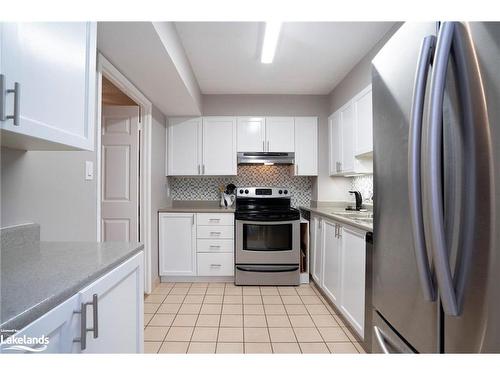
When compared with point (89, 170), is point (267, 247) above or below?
below

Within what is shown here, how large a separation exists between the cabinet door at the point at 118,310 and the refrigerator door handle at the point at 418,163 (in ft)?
3.03

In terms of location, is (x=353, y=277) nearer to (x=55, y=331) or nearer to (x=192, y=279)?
(x=55, y=331)

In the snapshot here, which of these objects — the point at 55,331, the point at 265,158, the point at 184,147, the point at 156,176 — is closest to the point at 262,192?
the point at 265,158

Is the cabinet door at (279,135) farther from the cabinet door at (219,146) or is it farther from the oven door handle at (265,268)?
the oven door handle at (265,268)

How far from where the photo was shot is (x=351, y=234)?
1886 mm

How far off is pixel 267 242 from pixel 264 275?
38 centimetres

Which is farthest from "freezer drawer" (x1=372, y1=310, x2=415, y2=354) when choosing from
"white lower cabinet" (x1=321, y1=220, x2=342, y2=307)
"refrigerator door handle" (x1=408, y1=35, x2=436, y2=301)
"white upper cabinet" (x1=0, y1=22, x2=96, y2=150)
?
"white upper cabinet" (x1=0, y1=22, x2=96, y2=150)

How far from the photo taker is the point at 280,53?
242cm

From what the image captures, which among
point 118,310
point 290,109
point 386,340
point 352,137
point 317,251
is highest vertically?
point 290,109

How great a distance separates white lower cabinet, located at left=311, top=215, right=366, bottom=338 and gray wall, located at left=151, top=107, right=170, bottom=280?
1.87 metres

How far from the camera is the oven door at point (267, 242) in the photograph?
9.48 feet
